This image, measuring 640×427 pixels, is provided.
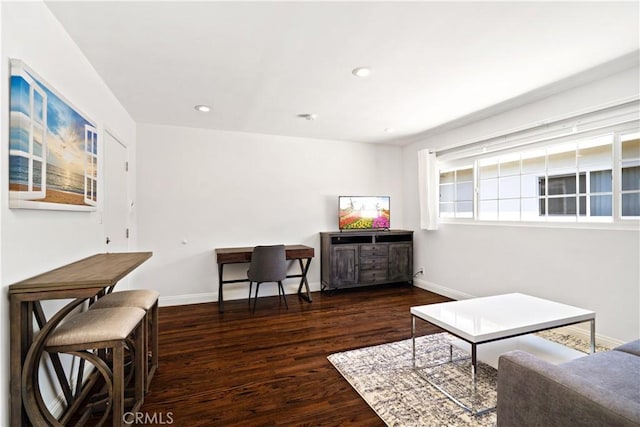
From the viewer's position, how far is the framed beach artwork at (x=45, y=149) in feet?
4.50

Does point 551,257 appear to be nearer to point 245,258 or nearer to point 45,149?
point 245,258

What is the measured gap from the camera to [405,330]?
3.05m

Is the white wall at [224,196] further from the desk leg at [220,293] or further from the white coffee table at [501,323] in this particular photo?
the white coffee table at [501,323]

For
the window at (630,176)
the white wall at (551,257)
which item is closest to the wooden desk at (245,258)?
the white wall at (551,257)

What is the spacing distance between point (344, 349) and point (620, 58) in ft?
10.7

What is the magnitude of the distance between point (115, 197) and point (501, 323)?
11.7ft

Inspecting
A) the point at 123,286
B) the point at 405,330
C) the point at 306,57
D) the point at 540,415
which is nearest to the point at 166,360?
the point at 123,286

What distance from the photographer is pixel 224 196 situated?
4.21 m

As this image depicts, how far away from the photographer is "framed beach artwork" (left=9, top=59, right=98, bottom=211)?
1372 mm

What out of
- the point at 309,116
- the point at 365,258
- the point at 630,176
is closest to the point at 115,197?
the point at 309,116

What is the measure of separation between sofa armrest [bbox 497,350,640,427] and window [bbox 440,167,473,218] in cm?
297

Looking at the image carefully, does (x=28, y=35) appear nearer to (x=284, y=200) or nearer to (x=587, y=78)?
(x=284, y=200)

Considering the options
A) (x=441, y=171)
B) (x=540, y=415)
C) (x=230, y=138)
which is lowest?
(x=540, y=415)

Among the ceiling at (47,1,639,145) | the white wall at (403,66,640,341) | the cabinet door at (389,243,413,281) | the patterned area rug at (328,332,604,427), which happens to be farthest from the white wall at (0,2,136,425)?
the white wall at (403,66,640,341)
